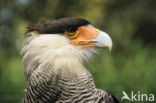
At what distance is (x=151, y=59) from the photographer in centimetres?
471

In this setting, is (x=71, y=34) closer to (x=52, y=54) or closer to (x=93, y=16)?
(x=52, y=54)

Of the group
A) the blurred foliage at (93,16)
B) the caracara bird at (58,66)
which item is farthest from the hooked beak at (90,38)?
the blurred foliage at (93,16)

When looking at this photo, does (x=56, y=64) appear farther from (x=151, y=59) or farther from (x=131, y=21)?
(x=131, y=21)

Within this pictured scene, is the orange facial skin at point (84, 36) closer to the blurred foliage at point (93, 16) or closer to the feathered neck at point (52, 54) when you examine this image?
the feathered neck at point (52, 54)

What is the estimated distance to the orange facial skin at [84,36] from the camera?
2.73 meters

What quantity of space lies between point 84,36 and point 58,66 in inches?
13.8

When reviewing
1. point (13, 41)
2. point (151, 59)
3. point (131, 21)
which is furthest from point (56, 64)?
point (131, 21)

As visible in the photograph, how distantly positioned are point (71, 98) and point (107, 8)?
24.9ft

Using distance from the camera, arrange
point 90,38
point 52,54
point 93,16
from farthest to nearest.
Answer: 1. point 93,16
2. point 90,38
3. point 52,54

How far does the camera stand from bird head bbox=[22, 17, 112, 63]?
263 centimetres

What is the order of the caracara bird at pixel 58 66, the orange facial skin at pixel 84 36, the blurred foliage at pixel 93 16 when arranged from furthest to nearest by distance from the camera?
1. the blurred foliage at pixel 93 16
2. the orange facial skin at pixel 84 36
3. the caracara bird at pixel 58 66

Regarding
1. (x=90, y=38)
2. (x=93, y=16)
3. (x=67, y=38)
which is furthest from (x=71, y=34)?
(x=93, y=16)

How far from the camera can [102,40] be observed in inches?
105

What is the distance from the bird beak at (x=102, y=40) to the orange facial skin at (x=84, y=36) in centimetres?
3
